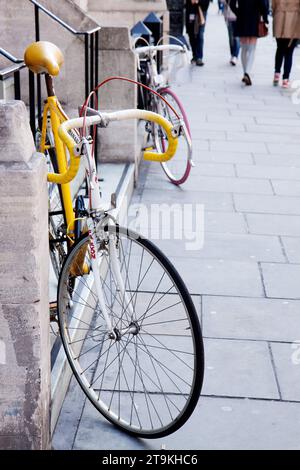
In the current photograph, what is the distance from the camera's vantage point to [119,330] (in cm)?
350

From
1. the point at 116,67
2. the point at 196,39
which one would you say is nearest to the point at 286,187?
the point at 116,67

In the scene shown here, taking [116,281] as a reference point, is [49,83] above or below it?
above

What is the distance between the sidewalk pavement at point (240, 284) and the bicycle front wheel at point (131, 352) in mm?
115

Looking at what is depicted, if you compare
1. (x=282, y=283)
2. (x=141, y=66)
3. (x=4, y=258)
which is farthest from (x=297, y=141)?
(x=4, y=258)

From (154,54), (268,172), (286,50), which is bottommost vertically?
(286,50)

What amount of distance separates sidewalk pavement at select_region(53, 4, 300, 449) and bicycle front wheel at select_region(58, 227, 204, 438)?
0.11m

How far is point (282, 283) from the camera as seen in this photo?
213 inches

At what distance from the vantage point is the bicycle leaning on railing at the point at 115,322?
3.27 metres

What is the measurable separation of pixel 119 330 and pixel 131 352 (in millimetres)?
845

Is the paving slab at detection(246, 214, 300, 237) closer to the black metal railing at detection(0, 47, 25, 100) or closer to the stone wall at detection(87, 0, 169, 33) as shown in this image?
the black metal railing at detection(0, 47, 25, 100)

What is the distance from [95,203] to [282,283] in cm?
232

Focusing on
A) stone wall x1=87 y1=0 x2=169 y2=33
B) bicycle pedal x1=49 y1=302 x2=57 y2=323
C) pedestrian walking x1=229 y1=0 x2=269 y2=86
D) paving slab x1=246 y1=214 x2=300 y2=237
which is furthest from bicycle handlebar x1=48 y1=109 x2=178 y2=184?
pedestrian walking x1=229 y1=0 x2=269 y2=86

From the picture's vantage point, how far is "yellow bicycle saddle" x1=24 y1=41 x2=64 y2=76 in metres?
3.84

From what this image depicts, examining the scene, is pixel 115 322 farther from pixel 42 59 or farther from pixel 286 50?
pixel 286 50
